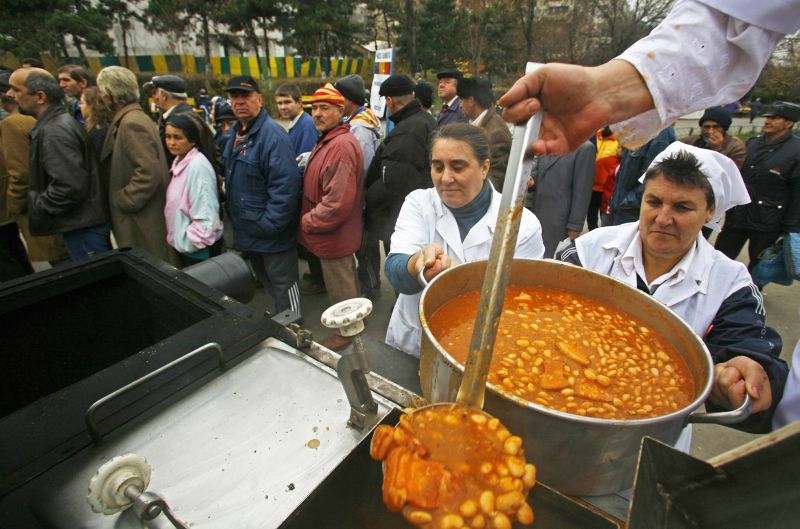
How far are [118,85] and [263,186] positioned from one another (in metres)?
1.51

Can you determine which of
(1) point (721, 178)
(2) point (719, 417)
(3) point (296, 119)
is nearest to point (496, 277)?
(2) point (719, 417)

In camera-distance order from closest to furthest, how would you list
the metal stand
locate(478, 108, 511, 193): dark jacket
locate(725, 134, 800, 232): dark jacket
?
the metal stand < locate(478, 108, 511, 193): dark jacket < locate(725, 134, 800, 232): dark jacket

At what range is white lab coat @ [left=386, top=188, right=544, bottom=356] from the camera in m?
2.12

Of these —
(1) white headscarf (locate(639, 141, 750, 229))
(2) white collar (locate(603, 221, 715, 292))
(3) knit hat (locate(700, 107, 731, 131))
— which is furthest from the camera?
(3) knit hat (locate(700, 107, 731, 131))

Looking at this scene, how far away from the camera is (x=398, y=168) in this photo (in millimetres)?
3842

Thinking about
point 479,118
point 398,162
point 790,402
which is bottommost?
point 790,402

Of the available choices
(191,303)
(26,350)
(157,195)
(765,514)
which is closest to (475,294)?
(765,514)

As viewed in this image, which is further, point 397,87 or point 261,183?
point 397,87

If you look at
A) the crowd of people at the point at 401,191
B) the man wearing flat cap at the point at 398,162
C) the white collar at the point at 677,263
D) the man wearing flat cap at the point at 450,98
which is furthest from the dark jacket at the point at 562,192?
the white collar at the point at 677,263

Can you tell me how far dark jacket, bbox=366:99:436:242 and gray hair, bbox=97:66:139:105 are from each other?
7.23 ft

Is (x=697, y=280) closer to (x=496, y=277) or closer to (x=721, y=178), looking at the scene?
(x=721, y=178)

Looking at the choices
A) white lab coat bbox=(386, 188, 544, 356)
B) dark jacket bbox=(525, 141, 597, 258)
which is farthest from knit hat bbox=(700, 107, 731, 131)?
white lab coat bbox=(386, 188, 544, 356)

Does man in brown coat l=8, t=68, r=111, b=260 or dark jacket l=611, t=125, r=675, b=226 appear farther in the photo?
dark jacket l=611, t=125, r=675, b=226

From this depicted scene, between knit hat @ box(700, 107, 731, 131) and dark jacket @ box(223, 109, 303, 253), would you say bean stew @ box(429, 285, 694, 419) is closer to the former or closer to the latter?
dark jacket @ box(223, 109, 303, 253)
